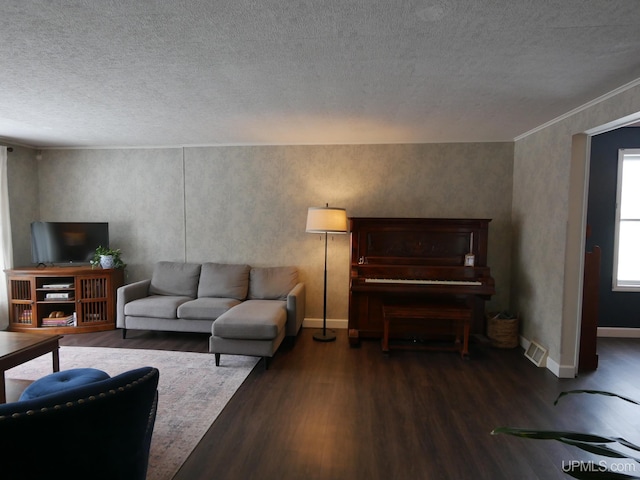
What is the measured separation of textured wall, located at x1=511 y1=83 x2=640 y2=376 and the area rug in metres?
2.91

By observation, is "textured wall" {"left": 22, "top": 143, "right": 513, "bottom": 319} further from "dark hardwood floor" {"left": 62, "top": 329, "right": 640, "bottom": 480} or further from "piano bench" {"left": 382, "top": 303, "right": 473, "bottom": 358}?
"dark hardwood floor" {"left": 62, "top": 329, "right": 640, "bottom": 480}

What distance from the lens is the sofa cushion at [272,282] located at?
13.5ft

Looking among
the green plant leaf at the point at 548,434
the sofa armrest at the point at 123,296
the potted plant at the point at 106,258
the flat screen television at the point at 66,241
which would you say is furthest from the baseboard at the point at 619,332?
the flat screen television at the point at 66,241

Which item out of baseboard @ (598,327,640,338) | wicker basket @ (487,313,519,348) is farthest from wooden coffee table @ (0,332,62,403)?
baseboard @ (598,327,640,338)

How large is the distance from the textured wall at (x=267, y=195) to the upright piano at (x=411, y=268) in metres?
0.44

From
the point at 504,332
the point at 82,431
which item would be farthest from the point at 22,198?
the point at 504,332

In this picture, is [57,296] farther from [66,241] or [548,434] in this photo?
[548,434]

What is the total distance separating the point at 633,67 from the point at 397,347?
289cm

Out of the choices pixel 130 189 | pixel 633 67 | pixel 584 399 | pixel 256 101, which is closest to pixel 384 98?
pixel 256 101

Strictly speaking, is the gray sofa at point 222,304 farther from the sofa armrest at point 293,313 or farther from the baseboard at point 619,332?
the baseboard at point 619,332

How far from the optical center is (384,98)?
2.65 m

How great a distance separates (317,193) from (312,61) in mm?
2328

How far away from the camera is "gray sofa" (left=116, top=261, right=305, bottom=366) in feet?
10.4

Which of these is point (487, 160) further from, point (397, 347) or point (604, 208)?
point (397, 347)
